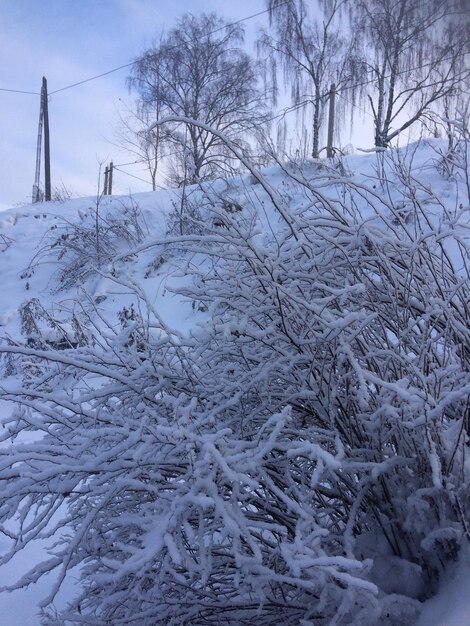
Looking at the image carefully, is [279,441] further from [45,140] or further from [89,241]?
[45,140]

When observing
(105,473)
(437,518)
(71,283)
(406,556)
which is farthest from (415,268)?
(71,283)

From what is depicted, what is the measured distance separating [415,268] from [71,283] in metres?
7.12

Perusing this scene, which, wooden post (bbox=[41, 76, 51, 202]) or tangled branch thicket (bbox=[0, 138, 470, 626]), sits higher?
wooden post (bbox=[41, 76, 51, 202])

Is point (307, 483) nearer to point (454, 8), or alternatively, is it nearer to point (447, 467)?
point (447, 467)

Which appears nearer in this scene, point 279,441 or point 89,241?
point 279,441

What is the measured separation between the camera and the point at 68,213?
11.2 meters

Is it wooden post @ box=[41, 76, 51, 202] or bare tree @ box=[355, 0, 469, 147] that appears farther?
wooden post @ box=[41, 76, 51, 202]

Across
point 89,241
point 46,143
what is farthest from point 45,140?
point 89,241

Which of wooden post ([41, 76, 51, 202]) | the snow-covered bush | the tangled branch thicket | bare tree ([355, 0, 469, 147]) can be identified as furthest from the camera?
wooden post ([41, 76, 51, 202])

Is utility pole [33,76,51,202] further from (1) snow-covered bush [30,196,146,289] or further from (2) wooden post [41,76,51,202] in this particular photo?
(1) snow-covered bush [30,196,146,289]

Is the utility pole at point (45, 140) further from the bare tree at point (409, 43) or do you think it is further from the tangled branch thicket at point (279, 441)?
the tangled branch thicket at point (279, 441)

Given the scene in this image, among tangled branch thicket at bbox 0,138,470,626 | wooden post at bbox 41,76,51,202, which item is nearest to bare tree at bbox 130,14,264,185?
wooden post at bbox 41,76,51,202

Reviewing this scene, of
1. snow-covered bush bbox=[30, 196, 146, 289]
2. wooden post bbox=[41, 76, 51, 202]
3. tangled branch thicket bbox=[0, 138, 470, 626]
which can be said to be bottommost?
tangled branch thicket bbox=[0, 138, 470, 626]

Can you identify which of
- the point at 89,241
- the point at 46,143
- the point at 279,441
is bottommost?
the point at 279,441
